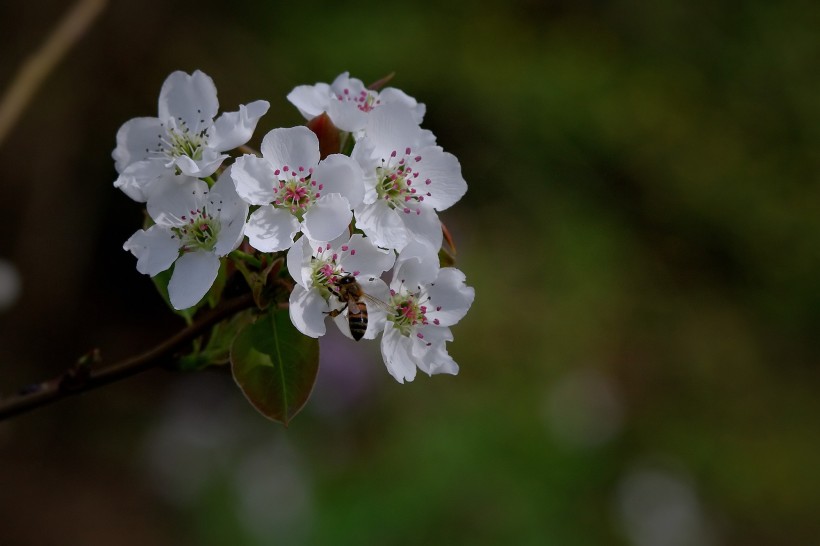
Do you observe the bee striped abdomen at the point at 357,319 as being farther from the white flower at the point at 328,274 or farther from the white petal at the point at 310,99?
the white petal at the point at 310,99

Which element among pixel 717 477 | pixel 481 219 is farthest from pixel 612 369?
pixel 481 219

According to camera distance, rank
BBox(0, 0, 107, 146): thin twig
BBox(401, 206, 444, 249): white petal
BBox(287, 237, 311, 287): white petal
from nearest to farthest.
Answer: BBox(287, 237, 311, 287): white petal < BBox(401, 206, 444, 249): white petal < BBox(0, 0, 107, 146): thin twig

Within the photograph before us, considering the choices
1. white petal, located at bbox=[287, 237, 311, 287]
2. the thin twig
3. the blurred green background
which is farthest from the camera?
the blurred green background

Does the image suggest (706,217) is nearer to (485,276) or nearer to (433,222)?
(485,276)

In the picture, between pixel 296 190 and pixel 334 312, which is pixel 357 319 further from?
pixel 296 190

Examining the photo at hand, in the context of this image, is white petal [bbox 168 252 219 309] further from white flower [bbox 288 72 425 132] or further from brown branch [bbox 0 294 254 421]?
white flower [bbox 288 72 425 132]

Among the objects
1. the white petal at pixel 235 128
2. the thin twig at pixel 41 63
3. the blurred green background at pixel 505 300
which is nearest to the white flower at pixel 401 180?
the white petal at pixel 235 128

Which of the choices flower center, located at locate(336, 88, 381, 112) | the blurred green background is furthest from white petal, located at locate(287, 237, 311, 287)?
the blurred green background
